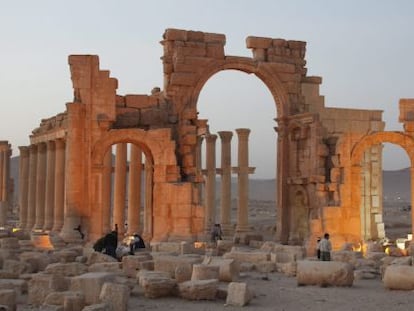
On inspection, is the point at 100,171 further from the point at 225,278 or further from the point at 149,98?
the point at 225,278

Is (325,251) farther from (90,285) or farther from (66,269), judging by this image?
(90,285)

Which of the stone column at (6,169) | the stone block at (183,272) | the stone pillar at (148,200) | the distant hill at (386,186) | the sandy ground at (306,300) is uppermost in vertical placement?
the distant hill at (386,186)

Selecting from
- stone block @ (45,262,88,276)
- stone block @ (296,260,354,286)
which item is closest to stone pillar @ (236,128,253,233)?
stone block @ (296,260,354,286)

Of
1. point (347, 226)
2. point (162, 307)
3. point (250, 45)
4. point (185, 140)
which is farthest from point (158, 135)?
point (162, 307)

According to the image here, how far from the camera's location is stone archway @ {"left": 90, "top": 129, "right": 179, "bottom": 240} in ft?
78.2

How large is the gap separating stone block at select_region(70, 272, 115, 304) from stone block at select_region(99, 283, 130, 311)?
1.52 ft

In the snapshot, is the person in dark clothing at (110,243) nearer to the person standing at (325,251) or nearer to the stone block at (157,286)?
the stone block at (157,286)

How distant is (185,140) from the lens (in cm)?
2509

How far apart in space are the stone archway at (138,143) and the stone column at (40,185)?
4642 millimetres

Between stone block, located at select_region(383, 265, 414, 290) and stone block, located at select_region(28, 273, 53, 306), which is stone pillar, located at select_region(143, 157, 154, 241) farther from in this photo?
stone block, located at select_region(28, 273, 53, 306)

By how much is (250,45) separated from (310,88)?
2.96 metres

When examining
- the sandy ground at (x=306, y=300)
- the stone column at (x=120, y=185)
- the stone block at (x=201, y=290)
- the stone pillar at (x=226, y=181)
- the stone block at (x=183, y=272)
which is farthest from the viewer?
the stone pillar at (x=226, y=181)

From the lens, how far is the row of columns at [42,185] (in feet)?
84.5

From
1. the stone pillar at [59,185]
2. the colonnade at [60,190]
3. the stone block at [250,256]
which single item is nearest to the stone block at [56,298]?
the stone block at [250,256]
